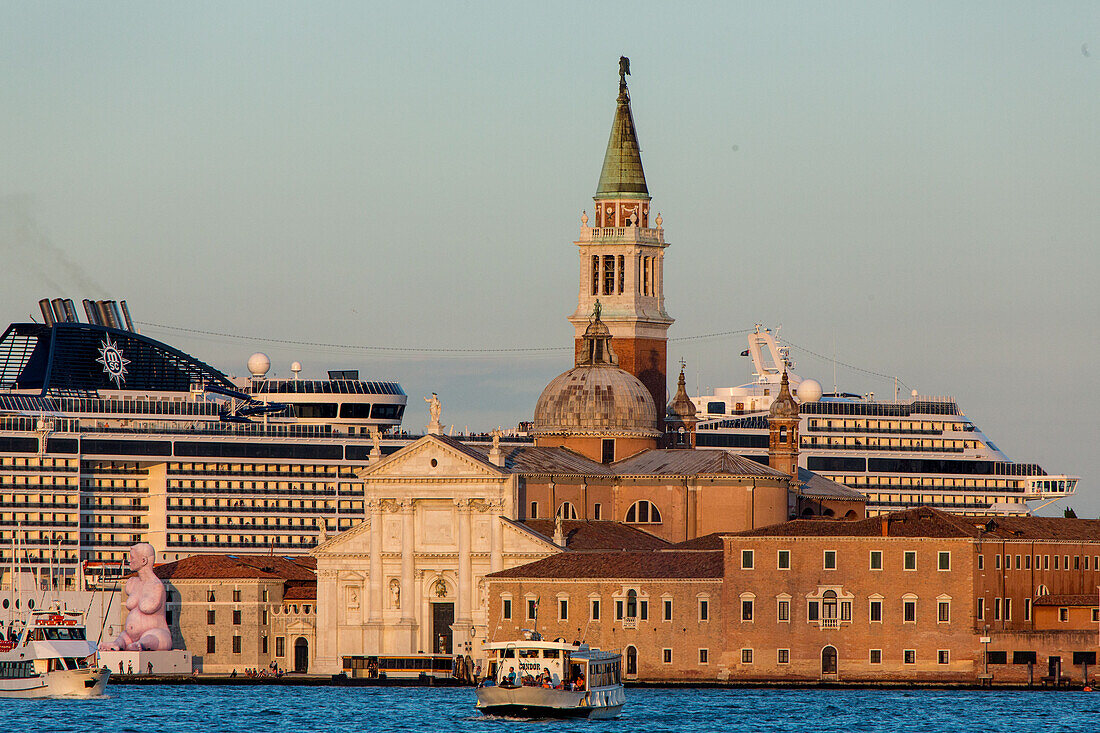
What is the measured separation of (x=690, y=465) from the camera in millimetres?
112688

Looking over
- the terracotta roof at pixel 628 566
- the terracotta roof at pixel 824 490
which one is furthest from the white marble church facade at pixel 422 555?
the terracotta roof at pixel 824 490

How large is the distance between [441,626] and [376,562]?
3.49 metres

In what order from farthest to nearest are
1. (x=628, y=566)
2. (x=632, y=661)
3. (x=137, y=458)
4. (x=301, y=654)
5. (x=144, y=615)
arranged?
(x=137, y=458) → (x=301, y=654) → (x=144, y=615) → (x=628, y=566) → (x=632, y=661)

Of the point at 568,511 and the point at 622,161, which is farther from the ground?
the point at 622,161

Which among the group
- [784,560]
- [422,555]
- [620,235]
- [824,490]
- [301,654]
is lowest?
[301,654]

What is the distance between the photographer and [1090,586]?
104 meters

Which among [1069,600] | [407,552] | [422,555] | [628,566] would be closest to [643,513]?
[422,555]

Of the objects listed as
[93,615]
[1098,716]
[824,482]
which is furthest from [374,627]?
[1098,716]

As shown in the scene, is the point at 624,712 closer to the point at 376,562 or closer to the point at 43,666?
the point at 43,666

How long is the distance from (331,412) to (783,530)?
158 feet

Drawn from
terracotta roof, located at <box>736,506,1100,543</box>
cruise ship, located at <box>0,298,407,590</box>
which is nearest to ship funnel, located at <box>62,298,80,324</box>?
cruise ship, located at <box>0,298,407,590</box>

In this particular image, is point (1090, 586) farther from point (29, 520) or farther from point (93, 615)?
point (29, 520)

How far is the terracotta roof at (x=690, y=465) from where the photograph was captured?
112438mm

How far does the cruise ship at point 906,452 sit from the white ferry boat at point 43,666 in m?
55.7
